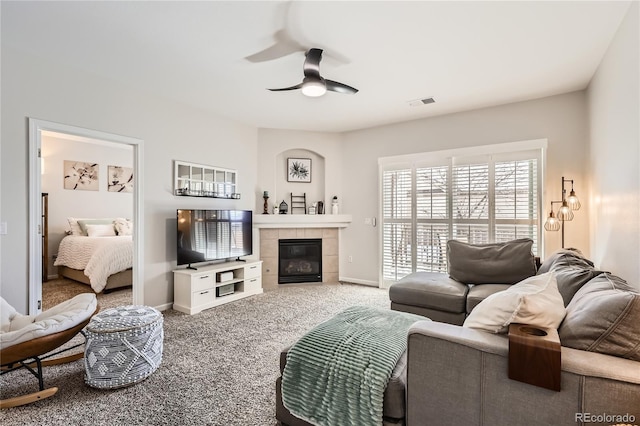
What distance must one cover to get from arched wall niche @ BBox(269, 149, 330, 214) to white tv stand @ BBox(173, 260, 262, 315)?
1287 mm

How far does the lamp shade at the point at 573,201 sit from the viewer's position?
3.44 metres

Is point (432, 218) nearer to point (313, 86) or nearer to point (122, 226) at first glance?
point (313, 86)

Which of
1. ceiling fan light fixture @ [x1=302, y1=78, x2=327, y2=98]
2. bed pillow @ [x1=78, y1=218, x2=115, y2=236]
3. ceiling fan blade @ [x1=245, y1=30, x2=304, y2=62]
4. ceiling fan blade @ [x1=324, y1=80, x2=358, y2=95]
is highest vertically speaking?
ceiling fan blade @ [x1=245, y1=30, x2=304, y2=62]

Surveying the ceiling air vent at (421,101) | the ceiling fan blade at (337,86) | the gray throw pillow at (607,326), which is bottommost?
the gray throw pillow at (607,326)

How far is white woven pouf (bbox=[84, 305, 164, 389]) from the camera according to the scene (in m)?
2.14

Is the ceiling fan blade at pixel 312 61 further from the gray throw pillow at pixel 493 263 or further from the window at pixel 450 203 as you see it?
the window at pixel 450 203

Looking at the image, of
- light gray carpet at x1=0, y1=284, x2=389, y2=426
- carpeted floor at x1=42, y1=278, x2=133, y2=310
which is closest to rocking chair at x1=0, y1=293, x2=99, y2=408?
light gray carpet at x1=0, y1=284, x2=389, y2=426

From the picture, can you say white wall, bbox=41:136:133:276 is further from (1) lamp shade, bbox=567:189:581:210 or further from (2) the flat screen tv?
(1) lamp shade, bbox=567:189:581:210

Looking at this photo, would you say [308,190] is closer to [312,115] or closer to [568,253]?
[312,115]

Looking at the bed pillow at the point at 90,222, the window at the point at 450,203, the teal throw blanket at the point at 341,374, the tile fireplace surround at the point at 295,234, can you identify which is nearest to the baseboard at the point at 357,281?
the tile fireplace surround at the point at 295,234

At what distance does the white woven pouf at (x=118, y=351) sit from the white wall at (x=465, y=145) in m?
3.70

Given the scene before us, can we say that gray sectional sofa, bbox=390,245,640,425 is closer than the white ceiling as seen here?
Yes

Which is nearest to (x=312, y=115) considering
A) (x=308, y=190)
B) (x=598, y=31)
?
(x=308, y=190)

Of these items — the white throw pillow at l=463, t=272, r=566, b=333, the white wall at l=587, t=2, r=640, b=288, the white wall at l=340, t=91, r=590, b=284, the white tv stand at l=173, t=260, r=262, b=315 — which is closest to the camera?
the white throw pillow at l=463, t=272, r=566, b=333
